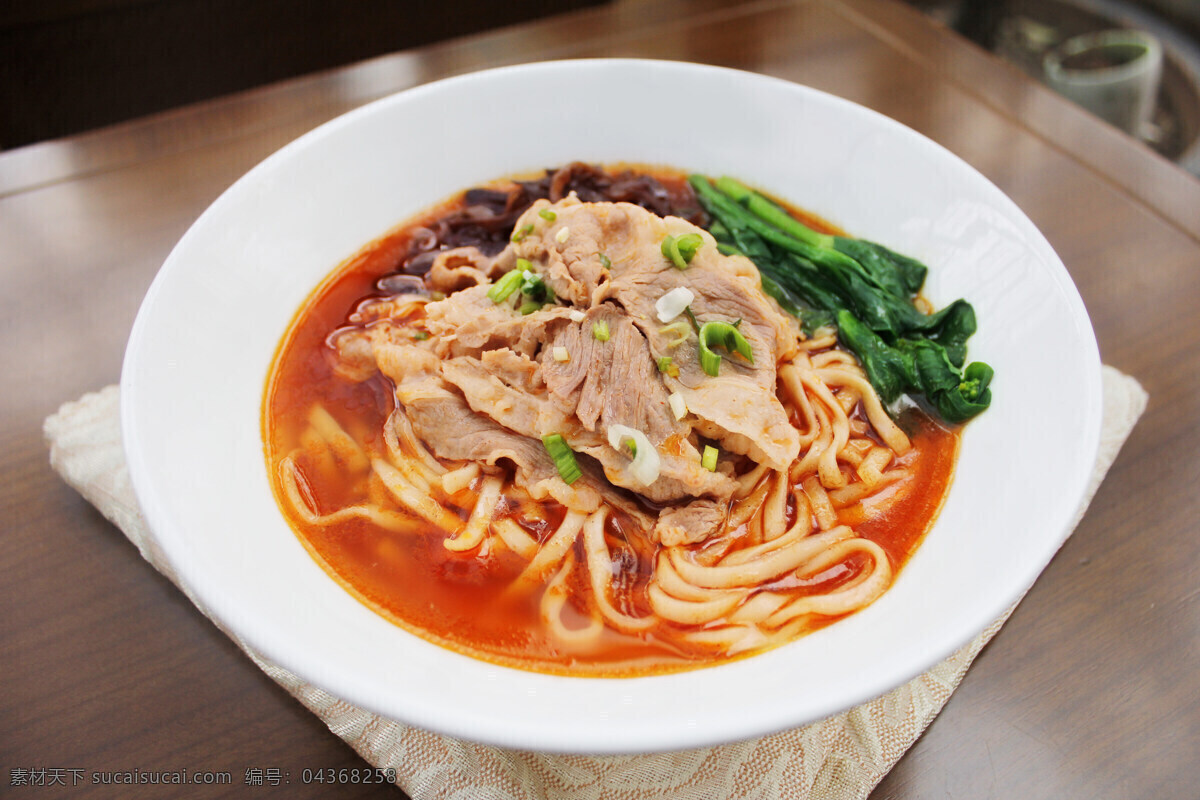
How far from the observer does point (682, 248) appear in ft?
7.82

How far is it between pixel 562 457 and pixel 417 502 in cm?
43

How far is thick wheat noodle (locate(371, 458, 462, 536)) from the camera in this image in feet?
7.48

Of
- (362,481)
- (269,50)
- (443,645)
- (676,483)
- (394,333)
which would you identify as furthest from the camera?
(269,50)

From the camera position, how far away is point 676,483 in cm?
220

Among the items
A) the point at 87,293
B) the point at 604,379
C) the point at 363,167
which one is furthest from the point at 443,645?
the point at 87,293

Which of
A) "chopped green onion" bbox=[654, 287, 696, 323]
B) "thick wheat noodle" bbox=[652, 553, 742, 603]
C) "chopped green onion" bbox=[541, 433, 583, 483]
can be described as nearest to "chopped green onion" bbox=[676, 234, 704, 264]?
"chopped green onion" bbox=[654, 287, 696, 323]

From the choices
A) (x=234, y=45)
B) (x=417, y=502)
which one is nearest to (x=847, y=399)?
(x=417, y=502)

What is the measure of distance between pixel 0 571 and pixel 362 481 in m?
1.03

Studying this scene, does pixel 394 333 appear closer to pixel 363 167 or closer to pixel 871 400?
pixel 363 167

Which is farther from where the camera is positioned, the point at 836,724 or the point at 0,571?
the point at 0,571

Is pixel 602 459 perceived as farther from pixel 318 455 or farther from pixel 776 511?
pixel 318 455

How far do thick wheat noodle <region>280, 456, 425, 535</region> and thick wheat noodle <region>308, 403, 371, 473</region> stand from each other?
14cm

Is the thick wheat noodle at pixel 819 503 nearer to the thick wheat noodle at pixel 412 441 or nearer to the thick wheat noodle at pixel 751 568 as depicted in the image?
the thick wheat noodle at pixel 751 568

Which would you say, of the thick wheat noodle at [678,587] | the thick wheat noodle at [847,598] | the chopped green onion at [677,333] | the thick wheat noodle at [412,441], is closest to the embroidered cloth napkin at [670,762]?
the thick wheat noodle at [847,598]
